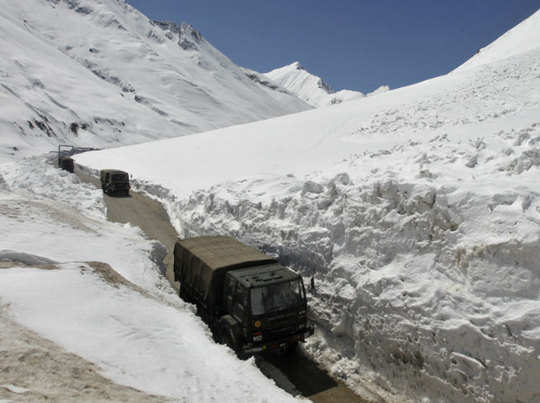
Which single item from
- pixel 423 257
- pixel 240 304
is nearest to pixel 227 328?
pixel 240 304

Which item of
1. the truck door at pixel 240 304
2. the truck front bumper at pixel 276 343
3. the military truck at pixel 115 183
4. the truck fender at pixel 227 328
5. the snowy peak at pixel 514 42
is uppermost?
the snowy peak at pixel 514 42

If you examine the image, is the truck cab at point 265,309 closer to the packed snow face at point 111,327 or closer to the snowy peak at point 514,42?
the packed snow face at point 111,327

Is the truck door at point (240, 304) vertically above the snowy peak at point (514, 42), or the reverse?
the snowy peak at point (514, 42)

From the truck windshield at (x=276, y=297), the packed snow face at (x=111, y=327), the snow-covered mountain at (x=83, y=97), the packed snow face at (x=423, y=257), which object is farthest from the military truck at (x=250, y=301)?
the snow-covered mountain at (x=83, y=97)

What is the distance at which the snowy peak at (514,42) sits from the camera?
1513 inches

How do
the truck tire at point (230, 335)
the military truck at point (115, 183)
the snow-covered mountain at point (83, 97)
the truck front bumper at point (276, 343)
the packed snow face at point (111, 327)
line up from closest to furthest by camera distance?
the packed snow face at point (111, 327), the truck front bumper at point (276, 343), the truck tire at point (230, 335), the military truck at point (115, 183), the snow-covered mountain at point (83, 97)

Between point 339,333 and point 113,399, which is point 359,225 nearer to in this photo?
point 339,333

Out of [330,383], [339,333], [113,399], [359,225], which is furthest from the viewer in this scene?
[359,225]

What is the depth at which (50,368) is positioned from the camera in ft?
16.1

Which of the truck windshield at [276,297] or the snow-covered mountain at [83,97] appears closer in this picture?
the truck windshield at [276,297]

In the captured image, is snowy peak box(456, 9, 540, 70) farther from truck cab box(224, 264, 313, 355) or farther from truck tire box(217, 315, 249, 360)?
truck tire box(217, 315, 249, 360)

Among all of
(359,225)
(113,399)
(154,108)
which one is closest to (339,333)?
(359,225)

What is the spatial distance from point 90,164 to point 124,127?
71747 millimetres

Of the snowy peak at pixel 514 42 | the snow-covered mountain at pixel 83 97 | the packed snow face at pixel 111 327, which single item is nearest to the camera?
the packed snow face at pixel 111 327
